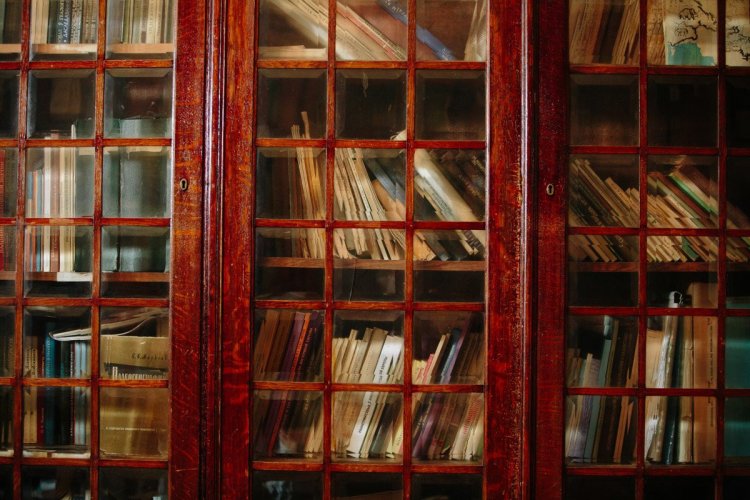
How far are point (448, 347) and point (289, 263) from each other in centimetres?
47

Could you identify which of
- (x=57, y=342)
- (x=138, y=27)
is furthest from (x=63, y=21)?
(x=57, y=342)

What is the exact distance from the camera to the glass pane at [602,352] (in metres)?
1.36

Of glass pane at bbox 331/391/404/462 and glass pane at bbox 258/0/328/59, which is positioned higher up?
glass pane at bbox 258/0/328/59

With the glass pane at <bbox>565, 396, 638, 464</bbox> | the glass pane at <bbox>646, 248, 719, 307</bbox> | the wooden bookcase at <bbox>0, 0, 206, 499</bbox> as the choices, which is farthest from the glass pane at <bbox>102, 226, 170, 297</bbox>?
the glass pane at <bbox>646, 248, 719, 307</bbox>

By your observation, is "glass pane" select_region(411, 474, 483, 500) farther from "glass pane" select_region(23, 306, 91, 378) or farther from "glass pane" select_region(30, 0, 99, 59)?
"glass pane" select_region(30, 0, 99, 59)

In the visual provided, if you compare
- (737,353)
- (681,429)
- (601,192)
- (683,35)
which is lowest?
(681,429)

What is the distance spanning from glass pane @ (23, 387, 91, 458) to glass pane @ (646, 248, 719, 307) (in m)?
1.50

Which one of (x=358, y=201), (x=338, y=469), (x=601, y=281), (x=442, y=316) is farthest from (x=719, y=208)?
(x=338, y=469)

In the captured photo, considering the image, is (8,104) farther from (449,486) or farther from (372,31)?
(449,486)

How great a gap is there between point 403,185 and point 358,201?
0.12 m

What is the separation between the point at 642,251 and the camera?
136 cm

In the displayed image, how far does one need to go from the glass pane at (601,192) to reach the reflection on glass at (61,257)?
1271mm

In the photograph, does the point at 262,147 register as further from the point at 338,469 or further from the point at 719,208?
the point at 719,208

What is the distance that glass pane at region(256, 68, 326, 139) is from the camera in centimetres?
138
